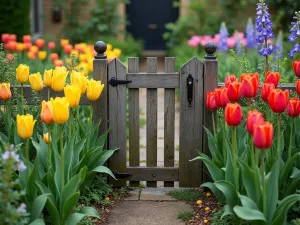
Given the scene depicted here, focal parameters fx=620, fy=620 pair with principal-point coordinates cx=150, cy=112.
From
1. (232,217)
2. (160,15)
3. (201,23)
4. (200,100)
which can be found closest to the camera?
(232,217)

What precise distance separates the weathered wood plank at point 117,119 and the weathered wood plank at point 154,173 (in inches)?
3.7

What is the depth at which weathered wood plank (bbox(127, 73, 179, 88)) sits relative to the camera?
4.90 meters

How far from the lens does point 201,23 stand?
45.0 ft

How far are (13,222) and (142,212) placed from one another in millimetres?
1383

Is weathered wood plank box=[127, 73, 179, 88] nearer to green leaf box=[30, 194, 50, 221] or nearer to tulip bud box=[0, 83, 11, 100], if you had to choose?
tulip bud box=[0, 83, 11, 100]

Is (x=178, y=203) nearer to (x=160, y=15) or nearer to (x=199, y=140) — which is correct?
(x=199, y=140)

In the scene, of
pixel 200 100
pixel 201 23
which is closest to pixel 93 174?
pixel 200 100

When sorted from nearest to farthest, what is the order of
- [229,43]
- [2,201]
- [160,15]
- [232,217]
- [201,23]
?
[2,201] < [232,217] < [229,43] < [201,23] < [160,15]

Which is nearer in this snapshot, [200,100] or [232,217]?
[232,217]

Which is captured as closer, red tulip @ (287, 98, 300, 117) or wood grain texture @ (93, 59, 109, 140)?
red tulip @ (287, 98, 300, 117)

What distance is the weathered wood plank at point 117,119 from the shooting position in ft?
16.0

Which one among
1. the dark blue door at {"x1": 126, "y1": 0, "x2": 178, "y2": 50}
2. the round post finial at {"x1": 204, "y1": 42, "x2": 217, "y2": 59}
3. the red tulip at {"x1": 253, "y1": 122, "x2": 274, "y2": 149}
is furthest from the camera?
the dark blue door at {"x1": 126, "y1": 0, "x2": 178, "y2": 50}

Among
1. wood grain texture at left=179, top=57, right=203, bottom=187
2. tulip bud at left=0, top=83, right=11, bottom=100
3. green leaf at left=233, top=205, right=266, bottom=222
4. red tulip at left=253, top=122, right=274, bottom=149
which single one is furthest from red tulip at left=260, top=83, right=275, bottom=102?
tulip bud at left=0, top=83, right=11, bottom=100

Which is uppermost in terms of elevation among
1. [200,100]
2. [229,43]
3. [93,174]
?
[229,43]
